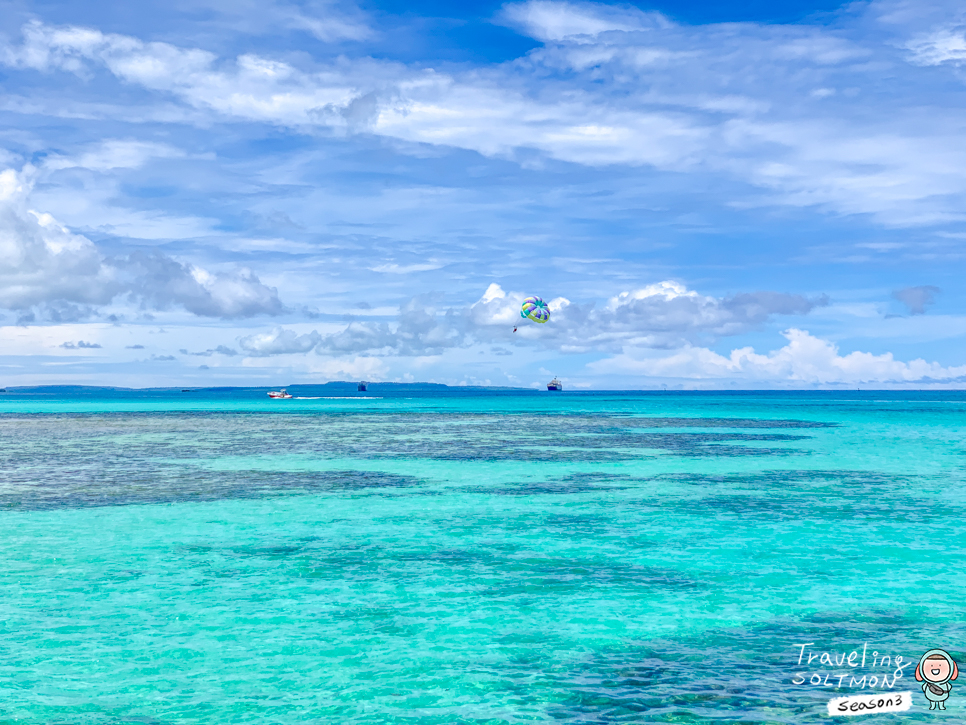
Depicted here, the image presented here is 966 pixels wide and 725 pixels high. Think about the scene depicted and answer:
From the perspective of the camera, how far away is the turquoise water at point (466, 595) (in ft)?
35.8

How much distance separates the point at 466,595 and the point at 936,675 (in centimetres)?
787

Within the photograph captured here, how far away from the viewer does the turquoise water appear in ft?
35.8

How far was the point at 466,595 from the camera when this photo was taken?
15938 mm

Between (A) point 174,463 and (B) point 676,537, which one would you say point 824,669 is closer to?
(B) point 676,537

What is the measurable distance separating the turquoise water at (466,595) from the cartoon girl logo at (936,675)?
163 mm

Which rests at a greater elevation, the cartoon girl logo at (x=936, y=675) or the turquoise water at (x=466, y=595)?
the cartoon girl logo at (x=936, y=675)

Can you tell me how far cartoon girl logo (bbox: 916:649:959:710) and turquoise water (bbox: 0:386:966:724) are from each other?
0.16 metres

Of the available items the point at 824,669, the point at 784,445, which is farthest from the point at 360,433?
the point at 824,669

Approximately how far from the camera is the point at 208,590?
53.4 ft

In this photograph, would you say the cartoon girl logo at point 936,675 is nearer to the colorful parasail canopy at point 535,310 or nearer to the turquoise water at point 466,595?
the turquoise water at point 466,595

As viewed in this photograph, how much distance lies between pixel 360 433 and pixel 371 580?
5134cm

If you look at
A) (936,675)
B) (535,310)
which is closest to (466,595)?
(936,675)

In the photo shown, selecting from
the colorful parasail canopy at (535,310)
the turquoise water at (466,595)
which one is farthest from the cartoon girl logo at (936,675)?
the colorful parasail canopy at (535,310)

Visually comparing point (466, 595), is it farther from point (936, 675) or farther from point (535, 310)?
point (535, 310)
